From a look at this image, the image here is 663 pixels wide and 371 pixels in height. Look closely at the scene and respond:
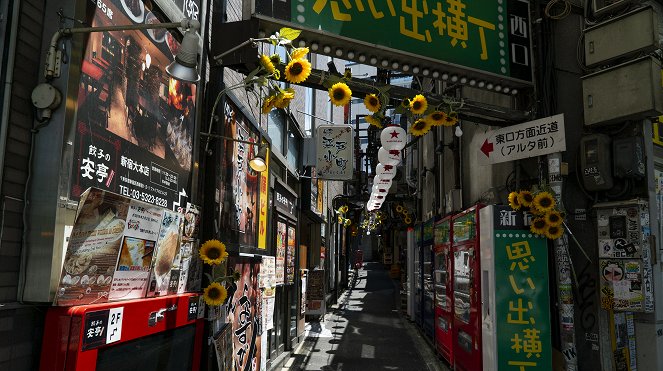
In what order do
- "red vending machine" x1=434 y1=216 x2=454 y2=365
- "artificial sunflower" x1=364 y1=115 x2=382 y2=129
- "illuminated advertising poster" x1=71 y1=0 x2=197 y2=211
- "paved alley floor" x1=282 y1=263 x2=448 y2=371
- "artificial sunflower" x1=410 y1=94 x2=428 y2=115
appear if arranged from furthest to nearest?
"paved alley floor" x1=282 y1=263 x2=448 y2=371 → "red vending machine" x1=434 y1=216 x2=454 y2=365 → "artificial sunflower" x1=364 y1=115 x2=382 y2=129 → "artificial sunflower" x1=410 y1=94 x2=428 y2=115 → "illuminated advertising poster" x1=71 y1=0 x2=197 y2=211

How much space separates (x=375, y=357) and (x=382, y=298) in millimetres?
15334

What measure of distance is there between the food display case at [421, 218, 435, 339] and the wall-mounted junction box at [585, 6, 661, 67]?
6.53 m

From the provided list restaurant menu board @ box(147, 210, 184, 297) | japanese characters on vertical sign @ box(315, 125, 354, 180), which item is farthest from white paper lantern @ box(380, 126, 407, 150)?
restaurant menu board @ box(147, 210, 184, 297)

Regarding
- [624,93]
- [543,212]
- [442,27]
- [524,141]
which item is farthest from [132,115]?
[624,93]

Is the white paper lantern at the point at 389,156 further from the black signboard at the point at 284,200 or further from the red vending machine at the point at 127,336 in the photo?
the red vending machine at the point at 127,336

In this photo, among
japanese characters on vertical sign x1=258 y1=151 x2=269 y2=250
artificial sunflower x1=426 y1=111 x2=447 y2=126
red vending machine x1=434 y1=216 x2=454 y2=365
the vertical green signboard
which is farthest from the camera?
red vending machine x1=434 y1=216 x2=454 y2=365

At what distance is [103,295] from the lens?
3.50 meters

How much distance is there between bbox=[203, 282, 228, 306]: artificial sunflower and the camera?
5.00m

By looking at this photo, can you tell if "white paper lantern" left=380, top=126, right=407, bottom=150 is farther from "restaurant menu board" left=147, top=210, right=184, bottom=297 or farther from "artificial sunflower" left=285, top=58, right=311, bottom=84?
"restaurant menu board" left=147, top=210, right=184, bottom=297

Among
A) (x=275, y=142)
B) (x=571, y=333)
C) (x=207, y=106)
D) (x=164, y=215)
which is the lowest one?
(x=571, y=333)

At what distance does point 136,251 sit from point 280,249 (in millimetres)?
6495

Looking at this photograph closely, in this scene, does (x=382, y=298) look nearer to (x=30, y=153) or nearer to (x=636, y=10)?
(x=636, y=10)

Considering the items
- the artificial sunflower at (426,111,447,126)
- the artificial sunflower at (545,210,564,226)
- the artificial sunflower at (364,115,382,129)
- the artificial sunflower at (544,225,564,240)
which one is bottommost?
the artificial sunflower at (544,225,564,240)

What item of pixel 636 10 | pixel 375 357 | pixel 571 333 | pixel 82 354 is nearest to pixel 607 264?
pixel 571 333
